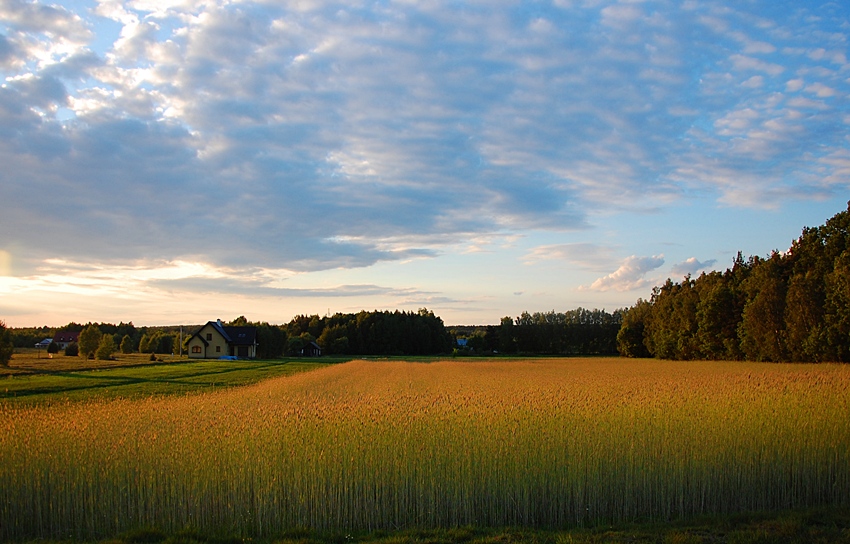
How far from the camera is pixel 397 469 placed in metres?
8.20

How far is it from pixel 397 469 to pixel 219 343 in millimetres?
74708

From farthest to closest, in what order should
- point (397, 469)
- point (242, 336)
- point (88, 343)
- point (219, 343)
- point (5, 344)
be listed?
point (242, 336)
point (219, 343)
point (88, 343)
point (5, 344)
point (397, 469)

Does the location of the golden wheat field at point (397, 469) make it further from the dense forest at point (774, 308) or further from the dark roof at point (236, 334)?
the dark roof at point (236, 334)

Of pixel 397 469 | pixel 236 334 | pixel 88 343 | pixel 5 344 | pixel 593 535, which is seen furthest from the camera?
pixel 236 334

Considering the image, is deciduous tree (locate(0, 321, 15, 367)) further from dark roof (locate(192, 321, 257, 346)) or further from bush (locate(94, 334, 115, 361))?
dark roof (locate(192, 321, 257, 346))

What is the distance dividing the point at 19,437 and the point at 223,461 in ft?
11.1

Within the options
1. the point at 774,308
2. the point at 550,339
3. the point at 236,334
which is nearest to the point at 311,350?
the point at 236,334

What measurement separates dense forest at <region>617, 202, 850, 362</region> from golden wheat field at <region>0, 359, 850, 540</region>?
30229mm

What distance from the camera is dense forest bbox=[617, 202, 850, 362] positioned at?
3528 cm

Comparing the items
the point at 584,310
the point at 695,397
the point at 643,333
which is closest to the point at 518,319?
the point at 584,310

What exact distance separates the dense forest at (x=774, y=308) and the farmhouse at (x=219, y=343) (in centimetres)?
5528

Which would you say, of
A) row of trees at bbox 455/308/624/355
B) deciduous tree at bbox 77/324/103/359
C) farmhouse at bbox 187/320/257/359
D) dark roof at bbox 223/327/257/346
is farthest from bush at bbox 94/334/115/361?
row of trees at bbox 455/308/624/355

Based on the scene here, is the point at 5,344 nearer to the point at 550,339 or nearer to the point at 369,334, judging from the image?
the point at 369,334

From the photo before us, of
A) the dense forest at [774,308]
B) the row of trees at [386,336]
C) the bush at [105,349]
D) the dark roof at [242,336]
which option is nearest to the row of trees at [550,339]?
the row of trees at [386,336]
